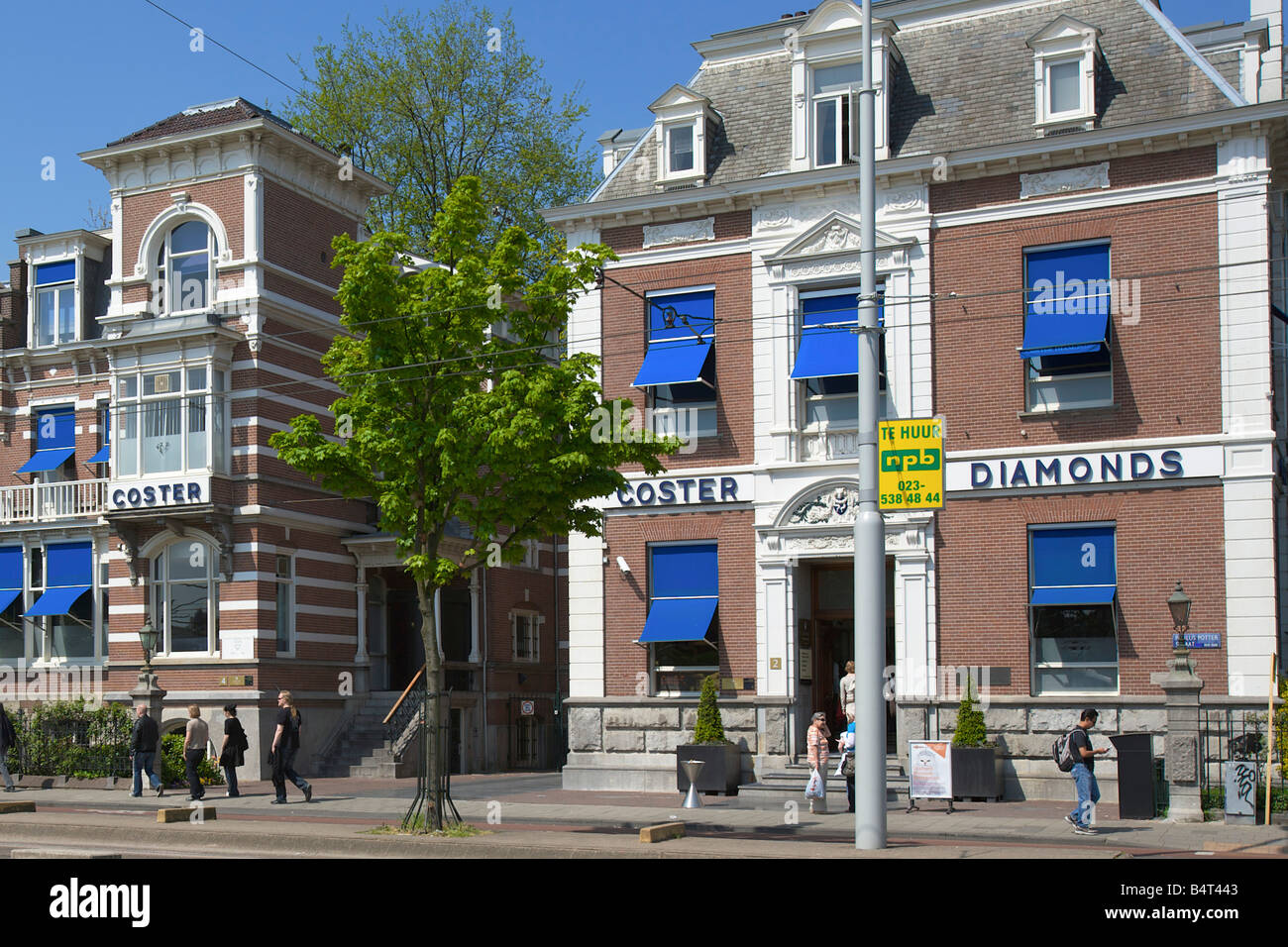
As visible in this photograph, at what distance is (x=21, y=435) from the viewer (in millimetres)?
35000

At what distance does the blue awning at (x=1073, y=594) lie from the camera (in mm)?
23062

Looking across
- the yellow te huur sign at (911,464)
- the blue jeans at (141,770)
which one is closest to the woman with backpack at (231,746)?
the blue jeans at (141,770)

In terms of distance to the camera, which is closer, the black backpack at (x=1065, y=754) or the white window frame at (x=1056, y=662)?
the black backpack at (x=1065, y=754)

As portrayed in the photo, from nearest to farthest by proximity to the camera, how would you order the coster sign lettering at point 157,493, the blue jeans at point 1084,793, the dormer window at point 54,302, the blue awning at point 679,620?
the blue jeans at point 1084,793
the blue awning at point 679,620
the coster sign lettering at point 157,493
the dormer window at point 54,302

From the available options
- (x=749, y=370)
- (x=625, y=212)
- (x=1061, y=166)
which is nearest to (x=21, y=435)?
(x=625, y=212)

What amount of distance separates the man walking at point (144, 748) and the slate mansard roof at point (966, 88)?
13.5 m

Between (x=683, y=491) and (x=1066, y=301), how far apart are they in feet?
25.6

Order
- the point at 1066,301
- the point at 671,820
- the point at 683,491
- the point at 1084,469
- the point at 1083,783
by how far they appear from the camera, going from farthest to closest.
→ the point at 683,491, the point at 1066,301, the point at 1084,469, the point at 671,820, the point at 1083,783

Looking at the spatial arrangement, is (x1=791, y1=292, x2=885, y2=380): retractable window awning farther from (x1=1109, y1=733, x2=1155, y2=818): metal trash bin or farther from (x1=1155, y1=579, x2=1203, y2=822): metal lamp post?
(x1=1109, y1=733, x2=1155, y2=818): metal trash bin

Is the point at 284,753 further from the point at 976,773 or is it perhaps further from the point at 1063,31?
the point at 1063,31

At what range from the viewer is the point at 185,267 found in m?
32.3

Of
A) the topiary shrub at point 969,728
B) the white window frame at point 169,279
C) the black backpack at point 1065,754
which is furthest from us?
the white window frame at point 169,279

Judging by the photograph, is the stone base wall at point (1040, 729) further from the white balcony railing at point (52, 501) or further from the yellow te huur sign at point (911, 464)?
the white balcony railing at point (52, 501)

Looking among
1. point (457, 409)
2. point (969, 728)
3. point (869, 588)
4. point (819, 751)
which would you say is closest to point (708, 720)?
A: point (819, 751)
